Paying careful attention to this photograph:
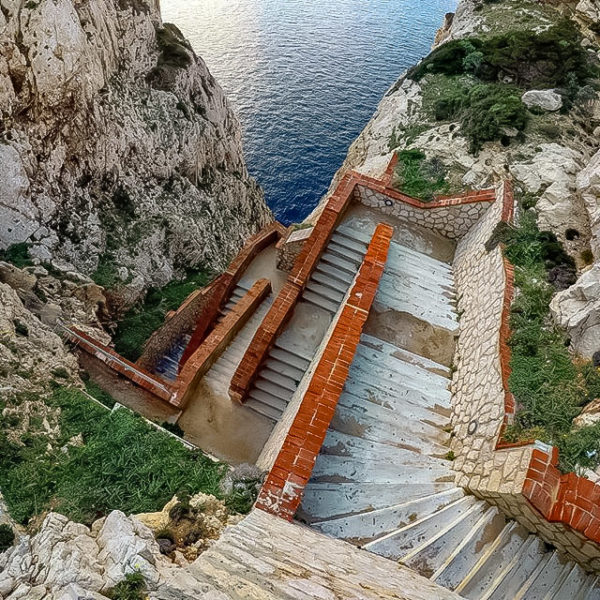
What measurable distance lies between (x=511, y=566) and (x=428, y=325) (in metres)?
5.73

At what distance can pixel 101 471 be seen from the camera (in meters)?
7.94

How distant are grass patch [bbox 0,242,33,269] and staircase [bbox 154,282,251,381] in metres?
5.53

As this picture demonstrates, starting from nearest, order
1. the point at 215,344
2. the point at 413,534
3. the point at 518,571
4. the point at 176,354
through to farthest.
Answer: the point at 518,571 < the point at 413,534 < the point at 215,344 < the point at 176,354

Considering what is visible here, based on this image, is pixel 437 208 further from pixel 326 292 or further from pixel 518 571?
pixel 518 571

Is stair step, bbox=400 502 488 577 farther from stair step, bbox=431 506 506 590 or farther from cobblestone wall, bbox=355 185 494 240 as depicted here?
cobblestone wall, bbox=355 185 494 240

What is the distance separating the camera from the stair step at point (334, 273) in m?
13.1

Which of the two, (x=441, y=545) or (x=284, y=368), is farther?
(x=284, y=368)

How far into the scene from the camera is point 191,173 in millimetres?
22734

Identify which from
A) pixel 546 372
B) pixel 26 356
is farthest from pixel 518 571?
pixel 26 356

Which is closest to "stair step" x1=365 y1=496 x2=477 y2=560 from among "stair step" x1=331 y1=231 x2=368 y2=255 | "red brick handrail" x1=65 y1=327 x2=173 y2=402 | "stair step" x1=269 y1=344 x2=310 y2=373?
"stair step" x1=269 y1=344 x2=310 y2=373

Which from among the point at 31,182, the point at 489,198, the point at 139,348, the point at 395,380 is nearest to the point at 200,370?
the point at 139,348

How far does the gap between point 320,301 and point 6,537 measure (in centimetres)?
868

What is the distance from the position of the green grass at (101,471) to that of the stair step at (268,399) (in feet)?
12.2

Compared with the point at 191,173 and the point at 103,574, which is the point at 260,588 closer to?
the point at 103,574
